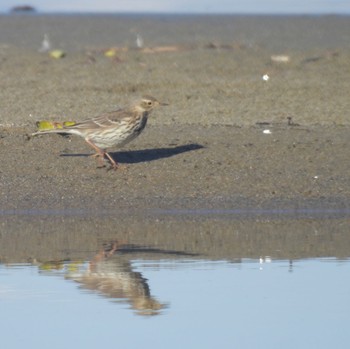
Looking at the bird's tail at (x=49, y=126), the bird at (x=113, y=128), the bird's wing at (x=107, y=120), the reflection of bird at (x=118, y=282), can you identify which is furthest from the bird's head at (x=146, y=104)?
the reflection of bird at (x=118, y=282)

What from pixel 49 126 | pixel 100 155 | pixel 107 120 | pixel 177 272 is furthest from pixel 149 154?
pixel 177 272

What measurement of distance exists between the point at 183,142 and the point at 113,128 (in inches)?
52.4

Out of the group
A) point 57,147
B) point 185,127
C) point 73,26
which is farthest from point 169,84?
point 73,26

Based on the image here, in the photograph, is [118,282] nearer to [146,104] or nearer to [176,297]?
[176,297]

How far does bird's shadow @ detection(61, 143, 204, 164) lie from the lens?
13.3m

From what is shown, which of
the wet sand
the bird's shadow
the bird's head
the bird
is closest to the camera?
the wet sand

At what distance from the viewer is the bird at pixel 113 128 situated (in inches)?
506

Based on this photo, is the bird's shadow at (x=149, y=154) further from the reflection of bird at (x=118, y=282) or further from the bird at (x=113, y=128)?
the reflection of bird at (x=118, y=282)

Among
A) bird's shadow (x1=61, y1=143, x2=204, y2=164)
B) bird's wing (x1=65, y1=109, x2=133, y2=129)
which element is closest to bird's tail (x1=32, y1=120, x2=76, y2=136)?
bird's wing (x1=65, y1=109, x2=133, y2=129)

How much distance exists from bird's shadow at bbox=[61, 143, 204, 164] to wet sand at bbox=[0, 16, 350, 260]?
0.04ft

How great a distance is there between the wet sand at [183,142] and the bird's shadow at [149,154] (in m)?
0.01

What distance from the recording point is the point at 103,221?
11.4 m

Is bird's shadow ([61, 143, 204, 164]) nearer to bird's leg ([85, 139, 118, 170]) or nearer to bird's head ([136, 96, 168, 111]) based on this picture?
bird's leg ([85, 139, 118, 170])

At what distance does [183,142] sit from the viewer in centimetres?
1400
